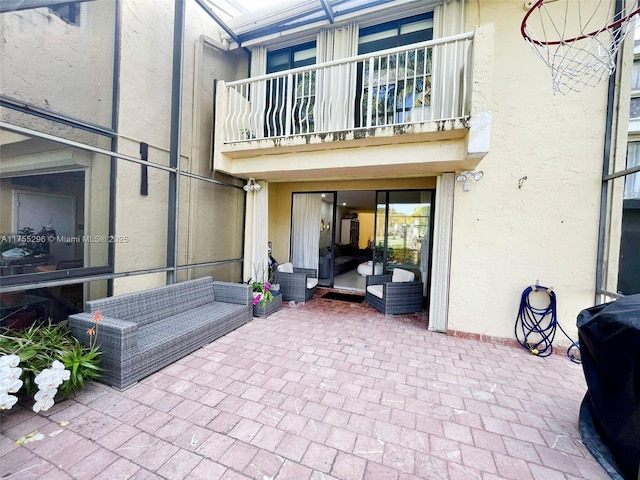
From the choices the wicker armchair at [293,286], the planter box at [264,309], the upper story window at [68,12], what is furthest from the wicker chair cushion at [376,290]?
the upper story window at [68,12]

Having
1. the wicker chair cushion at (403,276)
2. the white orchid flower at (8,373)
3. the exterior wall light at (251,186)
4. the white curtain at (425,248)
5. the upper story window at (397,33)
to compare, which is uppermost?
the upper story window at (397,33)

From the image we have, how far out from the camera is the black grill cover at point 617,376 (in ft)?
5.46

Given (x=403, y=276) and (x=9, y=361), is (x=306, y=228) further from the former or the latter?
(x=9, y=361)

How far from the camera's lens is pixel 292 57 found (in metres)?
5.48

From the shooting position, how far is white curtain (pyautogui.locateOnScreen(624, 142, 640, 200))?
443 centimetres

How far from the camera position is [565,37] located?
138 inches

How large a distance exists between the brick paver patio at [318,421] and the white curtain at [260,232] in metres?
2.15

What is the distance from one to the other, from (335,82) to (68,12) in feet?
11.8

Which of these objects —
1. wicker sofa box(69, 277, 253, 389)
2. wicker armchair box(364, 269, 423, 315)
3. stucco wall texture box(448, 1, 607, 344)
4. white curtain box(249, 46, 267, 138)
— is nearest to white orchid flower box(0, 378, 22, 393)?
wicker sofa box(69, 277, 253, 389)

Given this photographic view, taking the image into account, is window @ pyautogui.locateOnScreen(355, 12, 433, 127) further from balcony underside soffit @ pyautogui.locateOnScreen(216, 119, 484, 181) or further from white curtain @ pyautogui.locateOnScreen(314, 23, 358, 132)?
balcony underside soffit @ pyautogui.locateOnScreen(216, 119, 484, 181)

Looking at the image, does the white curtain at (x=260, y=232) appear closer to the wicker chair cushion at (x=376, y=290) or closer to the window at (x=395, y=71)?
the wicker chair cushion at (x=376, y=290)

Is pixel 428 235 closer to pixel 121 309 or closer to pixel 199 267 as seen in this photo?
pixel 199 267

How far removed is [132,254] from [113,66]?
2632 mm

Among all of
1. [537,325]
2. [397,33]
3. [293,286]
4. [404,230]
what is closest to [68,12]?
[397,33]
